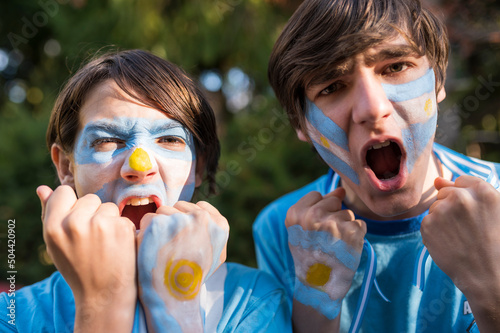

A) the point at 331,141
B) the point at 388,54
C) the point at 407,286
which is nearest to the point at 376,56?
the point at 388,54

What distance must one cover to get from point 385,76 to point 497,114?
491cm

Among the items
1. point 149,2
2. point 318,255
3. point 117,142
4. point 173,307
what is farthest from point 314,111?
point 149,2

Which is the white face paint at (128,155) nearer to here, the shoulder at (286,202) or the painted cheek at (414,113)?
the shoulder at (286,202)

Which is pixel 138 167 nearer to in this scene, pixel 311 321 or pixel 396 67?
pixel 311 321

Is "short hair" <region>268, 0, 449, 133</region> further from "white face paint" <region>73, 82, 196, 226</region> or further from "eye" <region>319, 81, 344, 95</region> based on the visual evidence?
"white face paint" <region>73, 82, 196, 226</region>

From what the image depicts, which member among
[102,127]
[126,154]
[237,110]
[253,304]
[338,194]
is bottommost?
[253,304]

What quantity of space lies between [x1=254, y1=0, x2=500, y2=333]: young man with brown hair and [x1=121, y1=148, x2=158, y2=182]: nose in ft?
2.16

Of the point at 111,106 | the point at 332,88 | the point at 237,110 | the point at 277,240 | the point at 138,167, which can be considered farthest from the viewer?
the point at 237,110

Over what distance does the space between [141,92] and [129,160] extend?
1.01 ft

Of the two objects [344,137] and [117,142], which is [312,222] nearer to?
[344,137]

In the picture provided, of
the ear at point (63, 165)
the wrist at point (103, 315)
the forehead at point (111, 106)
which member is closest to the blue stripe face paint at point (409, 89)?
the forehead at point (111, 106)

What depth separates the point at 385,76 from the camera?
1924 mm

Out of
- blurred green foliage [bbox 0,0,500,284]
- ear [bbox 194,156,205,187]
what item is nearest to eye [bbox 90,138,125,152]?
ear [bbox 194,156,205,187]

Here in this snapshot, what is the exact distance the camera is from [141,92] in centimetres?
190
